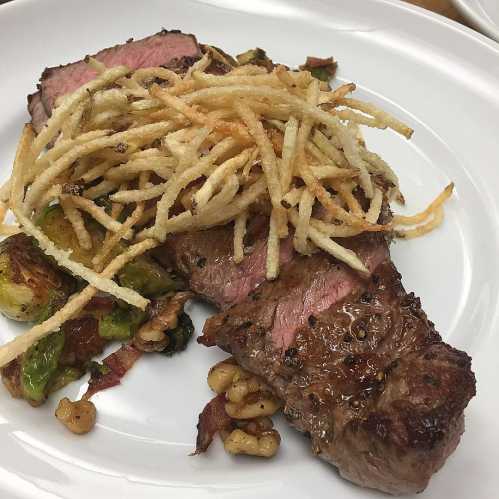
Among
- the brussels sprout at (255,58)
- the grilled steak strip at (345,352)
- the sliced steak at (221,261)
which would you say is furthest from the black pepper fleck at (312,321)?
the brussels sprout at (255,58)

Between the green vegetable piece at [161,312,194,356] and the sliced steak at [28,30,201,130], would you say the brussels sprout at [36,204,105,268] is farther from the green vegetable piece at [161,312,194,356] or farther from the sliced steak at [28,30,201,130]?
the sliced steak at [28,30,201,130]

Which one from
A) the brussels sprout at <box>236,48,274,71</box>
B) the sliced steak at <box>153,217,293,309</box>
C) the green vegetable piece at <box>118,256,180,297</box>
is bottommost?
the green vegetable piece at <box>118,256,180,297</box>

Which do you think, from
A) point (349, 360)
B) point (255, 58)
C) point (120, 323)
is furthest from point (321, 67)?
point (349, 360)

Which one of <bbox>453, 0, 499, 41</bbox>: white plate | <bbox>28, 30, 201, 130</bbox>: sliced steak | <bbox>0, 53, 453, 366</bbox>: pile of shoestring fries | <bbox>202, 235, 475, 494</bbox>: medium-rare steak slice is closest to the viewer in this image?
<bbox>202, 235, 475, 494</bbox>: medium-rare steak slice

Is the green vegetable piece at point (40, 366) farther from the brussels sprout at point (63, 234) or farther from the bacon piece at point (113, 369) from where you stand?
the brussels sprout at point (63, 234)

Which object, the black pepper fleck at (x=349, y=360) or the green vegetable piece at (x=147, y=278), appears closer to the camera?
the black pepper fleck at (x=349, y=360)

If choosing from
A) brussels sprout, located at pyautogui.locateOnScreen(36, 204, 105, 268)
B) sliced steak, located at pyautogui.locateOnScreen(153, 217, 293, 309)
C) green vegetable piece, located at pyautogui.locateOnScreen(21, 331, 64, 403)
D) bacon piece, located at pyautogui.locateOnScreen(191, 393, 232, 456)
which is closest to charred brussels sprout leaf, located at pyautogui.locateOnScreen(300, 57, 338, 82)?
sliced steak, located at pyautogui.locateOnScreen(153, 217, 293, 309)
